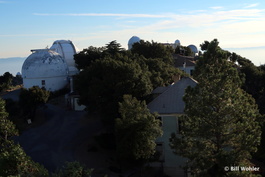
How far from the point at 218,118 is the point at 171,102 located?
28.8 ft

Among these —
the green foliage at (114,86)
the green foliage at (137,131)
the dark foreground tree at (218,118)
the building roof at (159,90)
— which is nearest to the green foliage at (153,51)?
the building roof at (159,90)

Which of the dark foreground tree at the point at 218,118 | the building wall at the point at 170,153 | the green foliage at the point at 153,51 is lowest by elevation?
the building wall at the point at 170,153

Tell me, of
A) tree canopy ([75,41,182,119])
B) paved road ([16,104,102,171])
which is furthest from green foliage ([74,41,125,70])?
tree canopy ([75,41,182,119])

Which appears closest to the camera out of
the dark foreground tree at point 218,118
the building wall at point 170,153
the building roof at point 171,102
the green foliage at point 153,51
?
the dark foreground tree at point 218,118

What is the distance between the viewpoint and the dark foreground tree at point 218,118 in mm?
14016

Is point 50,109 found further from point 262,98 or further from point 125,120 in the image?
point 262,98

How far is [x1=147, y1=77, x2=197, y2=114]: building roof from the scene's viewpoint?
22.5 metres

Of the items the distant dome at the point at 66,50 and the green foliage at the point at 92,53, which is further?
the distant dome at the point at 66,50

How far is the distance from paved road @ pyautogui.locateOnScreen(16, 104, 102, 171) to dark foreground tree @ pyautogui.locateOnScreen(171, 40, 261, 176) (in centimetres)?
1166

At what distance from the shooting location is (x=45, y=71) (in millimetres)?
43656

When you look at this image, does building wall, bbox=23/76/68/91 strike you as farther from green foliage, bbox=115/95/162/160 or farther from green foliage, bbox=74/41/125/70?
green foliage, bbox=115/95/162/160

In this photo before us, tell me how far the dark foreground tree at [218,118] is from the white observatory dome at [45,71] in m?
32.0

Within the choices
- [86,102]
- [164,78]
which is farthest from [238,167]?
[164,78]

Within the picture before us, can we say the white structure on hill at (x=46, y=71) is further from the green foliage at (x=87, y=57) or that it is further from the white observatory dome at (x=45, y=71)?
the green foliage at (x=87, y=57)
